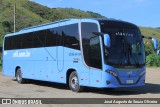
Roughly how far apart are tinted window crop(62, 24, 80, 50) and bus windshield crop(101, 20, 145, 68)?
5.44 ft

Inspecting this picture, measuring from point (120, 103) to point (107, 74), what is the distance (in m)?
2.72

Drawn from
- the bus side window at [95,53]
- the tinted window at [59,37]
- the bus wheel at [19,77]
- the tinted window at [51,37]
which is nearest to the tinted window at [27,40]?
the bus wheel at [19,77]

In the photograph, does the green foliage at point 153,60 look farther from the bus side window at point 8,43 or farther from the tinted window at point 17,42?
the tinted window at point 17,42

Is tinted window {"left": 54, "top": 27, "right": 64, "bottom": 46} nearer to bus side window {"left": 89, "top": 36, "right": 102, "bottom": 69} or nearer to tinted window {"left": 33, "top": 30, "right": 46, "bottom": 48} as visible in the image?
tinted window {"left": 33, "top": 30, "right": 46, "bottom": 48}

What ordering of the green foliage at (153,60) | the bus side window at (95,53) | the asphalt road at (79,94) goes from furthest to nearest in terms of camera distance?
the green foliage at (153,60)
the bus side window at (95,53)
the asphalt road at (79,94)

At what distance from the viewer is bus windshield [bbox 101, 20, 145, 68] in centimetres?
1686

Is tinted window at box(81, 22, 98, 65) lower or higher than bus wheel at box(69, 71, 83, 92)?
higher

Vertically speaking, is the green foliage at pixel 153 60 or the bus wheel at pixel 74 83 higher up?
the green foliage at pixel 153 60

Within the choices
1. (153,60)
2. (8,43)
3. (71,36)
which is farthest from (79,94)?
(153,60)

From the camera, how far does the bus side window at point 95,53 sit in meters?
17.0

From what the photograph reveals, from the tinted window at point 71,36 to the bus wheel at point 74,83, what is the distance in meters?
1.27

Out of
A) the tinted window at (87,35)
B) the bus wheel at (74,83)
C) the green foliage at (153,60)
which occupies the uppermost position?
the tinted window at (87,35)

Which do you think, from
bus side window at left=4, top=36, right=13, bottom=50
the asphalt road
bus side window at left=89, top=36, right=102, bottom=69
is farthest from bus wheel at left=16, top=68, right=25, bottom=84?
bus side window at left=89, top=36, right=102, bottom=69

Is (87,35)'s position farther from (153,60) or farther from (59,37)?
(153,60)
